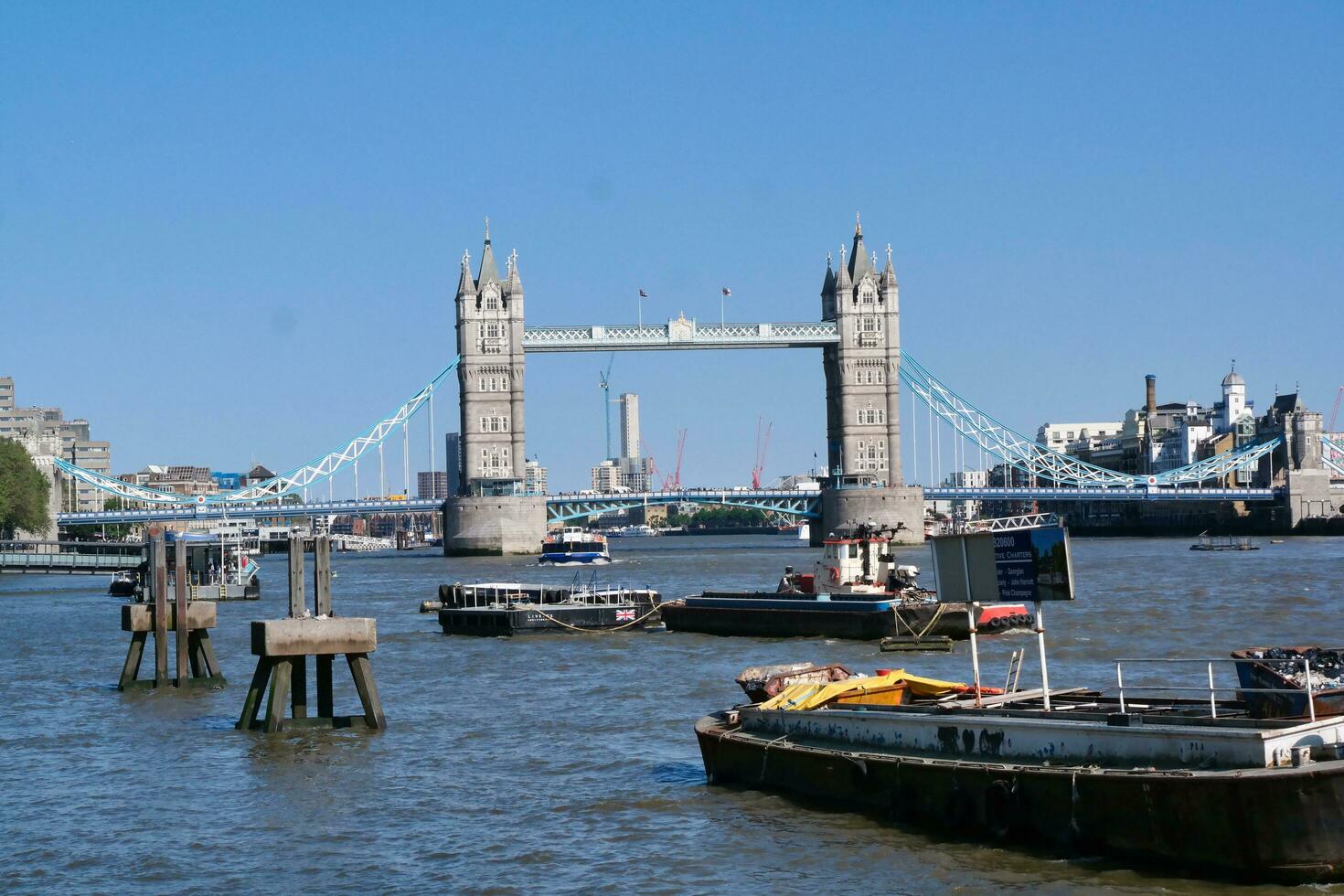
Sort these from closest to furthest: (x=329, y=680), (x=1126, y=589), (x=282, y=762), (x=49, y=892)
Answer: (x=49, y=892), (x=282, y=762), (x=329, y=680), (x=1126, y=589)

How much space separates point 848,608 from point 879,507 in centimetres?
9014

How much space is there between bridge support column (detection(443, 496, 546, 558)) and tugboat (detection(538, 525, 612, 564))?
14.7m

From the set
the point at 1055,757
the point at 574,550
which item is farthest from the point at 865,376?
the point at 1055,757

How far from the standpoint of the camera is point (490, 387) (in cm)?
14438

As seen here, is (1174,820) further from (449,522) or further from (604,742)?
(449,522)

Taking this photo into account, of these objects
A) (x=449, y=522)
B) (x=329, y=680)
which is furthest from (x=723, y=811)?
(x=449, y=522)

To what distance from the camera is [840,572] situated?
49.0 meters

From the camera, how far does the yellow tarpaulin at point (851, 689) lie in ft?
74.2

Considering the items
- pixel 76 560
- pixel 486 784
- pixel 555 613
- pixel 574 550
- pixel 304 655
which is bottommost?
pixel 486 784

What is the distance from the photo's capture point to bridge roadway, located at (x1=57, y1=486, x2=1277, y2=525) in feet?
431

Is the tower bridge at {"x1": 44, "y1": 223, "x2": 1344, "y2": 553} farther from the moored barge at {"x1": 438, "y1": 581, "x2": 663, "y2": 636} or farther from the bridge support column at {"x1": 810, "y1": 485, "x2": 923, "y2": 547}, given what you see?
the moored barge at {"x1": 438, "y1": 581, "x2": 663, "y2": 636}

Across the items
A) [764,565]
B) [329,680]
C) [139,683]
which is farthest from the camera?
[764,565]

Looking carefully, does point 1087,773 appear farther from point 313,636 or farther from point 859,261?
point 859,261

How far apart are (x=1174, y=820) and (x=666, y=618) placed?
117 feet
